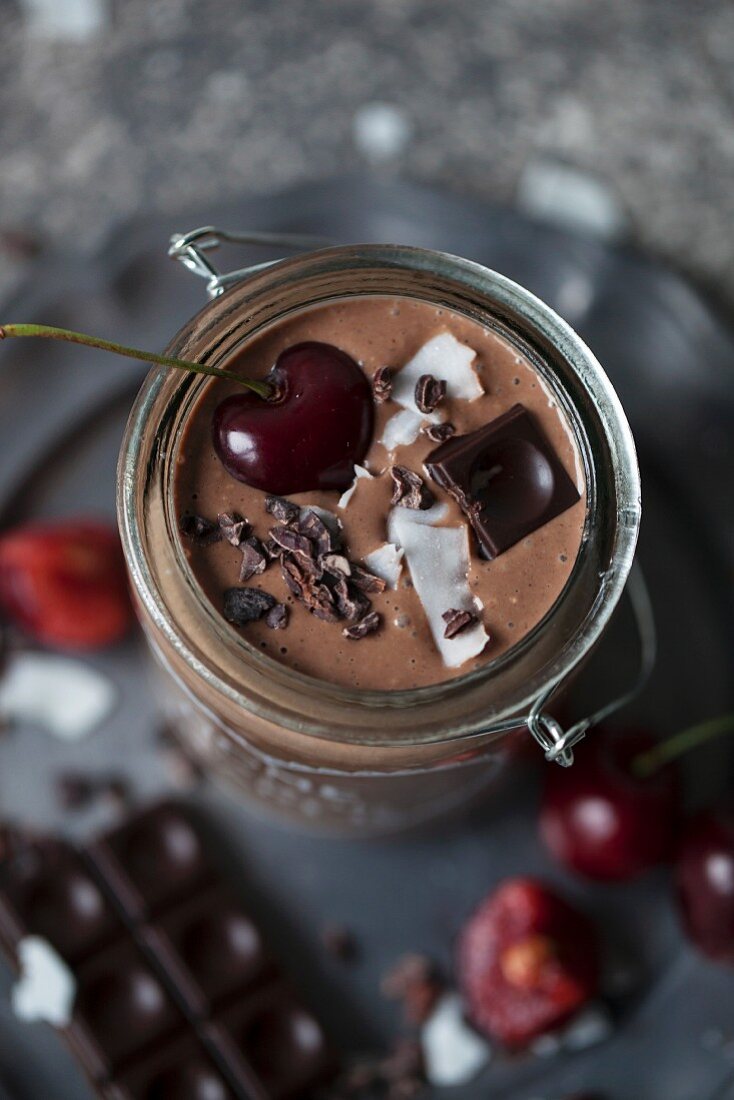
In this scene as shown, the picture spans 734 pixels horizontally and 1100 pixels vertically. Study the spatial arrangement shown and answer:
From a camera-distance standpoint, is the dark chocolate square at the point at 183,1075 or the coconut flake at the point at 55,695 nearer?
the dark chocolate square at the point at 183,1075

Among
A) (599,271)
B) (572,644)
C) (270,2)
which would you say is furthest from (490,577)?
(270,2)

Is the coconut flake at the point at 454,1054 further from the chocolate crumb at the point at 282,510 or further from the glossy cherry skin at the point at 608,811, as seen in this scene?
the chocolate crumb at the point at 282,510

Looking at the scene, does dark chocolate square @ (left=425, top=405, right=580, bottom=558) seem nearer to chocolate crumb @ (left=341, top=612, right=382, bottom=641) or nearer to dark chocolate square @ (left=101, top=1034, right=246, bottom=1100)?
chocolate crumb @ (left=341, top=612, right=382, bottom=641)

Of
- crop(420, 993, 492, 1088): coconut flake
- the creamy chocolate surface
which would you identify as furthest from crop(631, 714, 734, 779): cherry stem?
the creamy chocolate surface

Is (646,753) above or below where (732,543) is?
below

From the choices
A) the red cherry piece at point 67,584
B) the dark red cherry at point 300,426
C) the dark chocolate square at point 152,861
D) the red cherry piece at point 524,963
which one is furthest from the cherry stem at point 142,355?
the red cherry piece at point 524,963

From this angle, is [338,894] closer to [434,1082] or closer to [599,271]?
[434,1082]

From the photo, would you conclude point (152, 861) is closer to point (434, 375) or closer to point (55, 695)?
point (55, 695)
